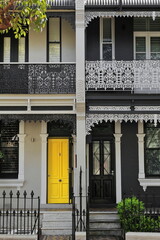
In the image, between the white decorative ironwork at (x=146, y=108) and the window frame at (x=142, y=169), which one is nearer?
the white decorative ironwork at (x=146, y=108)

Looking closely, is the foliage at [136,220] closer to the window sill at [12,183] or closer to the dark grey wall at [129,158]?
the dark grey wall at [129,158]

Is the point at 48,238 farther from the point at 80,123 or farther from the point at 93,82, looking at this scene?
the point at 93,82

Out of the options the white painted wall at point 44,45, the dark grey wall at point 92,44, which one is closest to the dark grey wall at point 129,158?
the dark grey wall at point 92,44

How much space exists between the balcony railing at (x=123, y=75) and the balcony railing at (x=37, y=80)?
2.29 ft

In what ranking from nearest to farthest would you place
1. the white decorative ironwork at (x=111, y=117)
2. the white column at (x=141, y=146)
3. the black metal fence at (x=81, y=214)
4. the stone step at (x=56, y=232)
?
the black metal fence at (x=81, y=214)
the stone step at (x=56, y=232)
the white decorative ironwork at (x=111, y=117)
the white column at (x=141, y=146)

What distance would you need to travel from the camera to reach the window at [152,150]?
13.6 meters

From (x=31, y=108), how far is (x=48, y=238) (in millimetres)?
4324

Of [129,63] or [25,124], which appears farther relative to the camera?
[25,124]

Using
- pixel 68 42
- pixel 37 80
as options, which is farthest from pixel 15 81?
pixel 68 42

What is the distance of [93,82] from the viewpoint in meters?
12.2

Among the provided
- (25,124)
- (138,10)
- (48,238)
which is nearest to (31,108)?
(25,124)

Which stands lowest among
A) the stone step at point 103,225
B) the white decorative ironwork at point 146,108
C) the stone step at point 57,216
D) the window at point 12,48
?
the stone step at point 103,225

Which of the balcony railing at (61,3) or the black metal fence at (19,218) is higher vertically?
the balcony railing at (61,3)

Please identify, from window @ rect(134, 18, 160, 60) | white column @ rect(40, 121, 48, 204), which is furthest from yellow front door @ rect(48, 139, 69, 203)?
window @ rect(134, 18, 160, 60)
